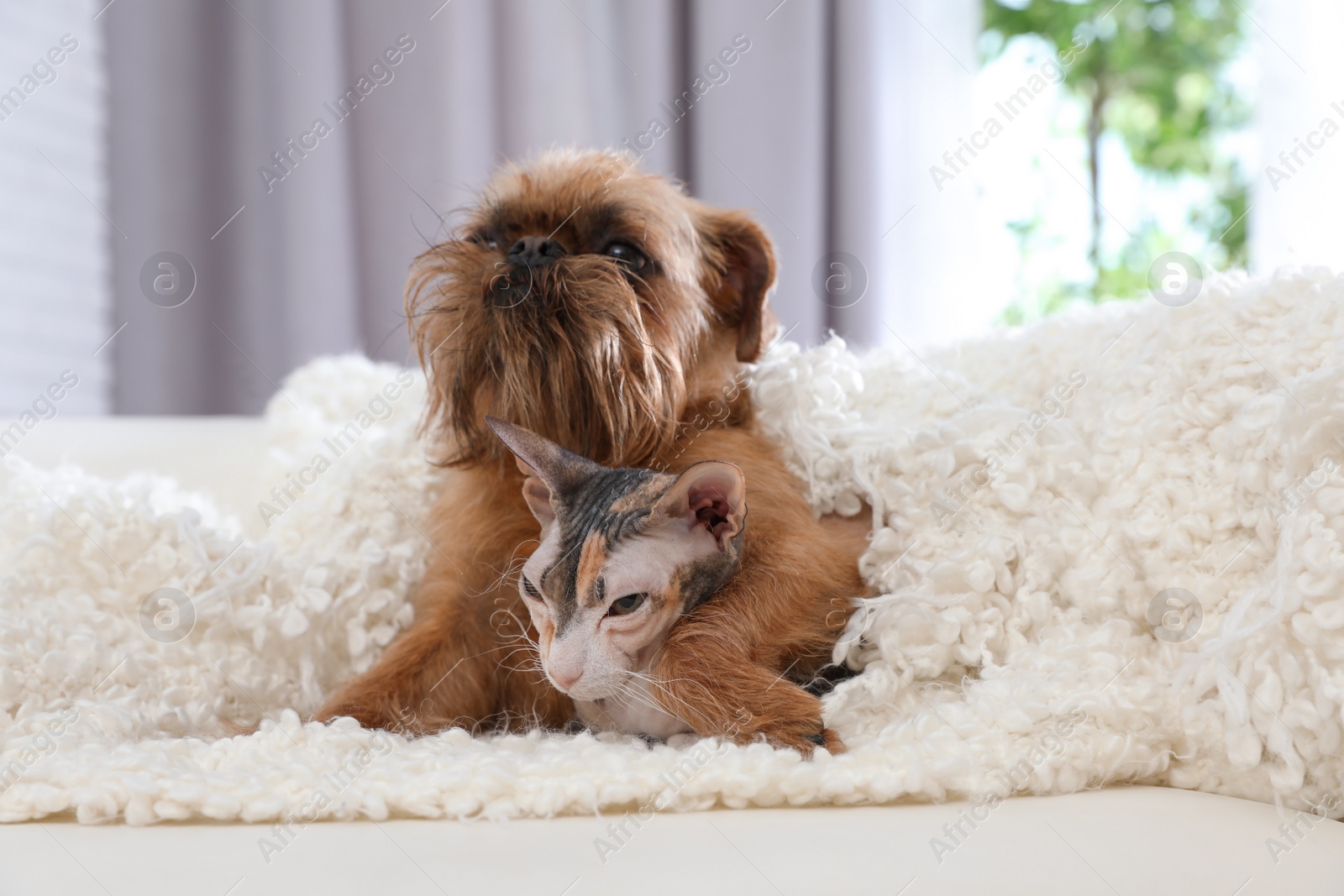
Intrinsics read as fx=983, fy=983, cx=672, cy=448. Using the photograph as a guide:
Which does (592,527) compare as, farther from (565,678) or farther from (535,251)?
(535,251)

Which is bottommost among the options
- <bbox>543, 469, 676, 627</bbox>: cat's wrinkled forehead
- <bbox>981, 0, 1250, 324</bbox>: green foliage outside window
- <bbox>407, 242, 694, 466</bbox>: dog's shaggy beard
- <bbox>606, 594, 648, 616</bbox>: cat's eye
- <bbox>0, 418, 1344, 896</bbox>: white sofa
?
<bbox>0, 418, 1344, 896</bbox>: white sofa

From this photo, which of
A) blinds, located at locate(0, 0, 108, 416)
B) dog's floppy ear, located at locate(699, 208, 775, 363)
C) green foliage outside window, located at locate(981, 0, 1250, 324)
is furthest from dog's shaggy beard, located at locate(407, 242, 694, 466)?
green foliage outside window, located at locate(981, 0, 1250, 324)

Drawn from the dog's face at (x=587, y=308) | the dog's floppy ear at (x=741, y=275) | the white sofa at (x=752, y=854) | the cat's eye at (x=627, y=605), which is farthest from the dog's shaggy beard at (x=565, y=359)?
the white sofa at (x=752, y=854)

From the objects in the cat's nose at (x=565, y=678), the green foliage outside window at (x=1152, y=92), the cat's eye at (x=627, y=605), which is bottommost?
the cat's nose at (x=565, y=678)

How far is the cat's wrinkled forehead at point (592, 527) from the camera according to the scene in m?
0.92

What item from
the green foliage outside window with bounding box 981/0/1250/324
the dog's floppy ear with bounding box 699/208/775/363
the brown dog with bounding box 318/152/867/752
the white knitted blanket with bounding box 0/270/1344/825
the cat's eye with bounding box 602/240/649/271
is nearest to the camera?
the white knitted blanket with bounding box 0/270/1344/825

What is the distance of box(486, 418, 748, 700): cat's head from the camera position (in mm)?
921

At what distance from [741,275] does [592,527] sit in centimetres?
54

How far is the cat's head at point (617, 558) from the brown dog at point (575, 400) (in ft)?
0.13

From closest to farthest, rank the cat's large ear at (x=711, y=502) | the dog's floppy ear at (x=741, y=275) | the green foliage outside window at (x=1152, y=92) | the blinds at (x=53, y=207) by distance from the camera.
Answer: the cat's large ear at (x=711, y=502)
the dog's floppy ear at (x=741, y=275)
the blinds at (x=53, y=207)
the green foliage outside window at (x=1152, y=92)

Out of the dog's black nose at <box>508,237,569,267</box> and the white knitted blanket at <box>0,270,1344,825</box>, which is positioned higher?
the dog's black nose at <box>508,237,569,267</box>

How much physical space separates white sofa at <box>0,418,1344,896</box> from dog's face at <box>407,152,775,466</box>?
0.50 m

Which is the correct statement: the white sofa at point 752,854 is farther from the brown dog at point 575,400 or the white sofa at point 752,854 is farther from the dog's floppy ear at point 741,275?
the dog's floppy ear at point 741,275

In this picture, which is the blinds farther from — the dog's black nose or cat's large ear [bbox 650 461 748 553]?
cat's large ear [bbox 650 461 748 553]
